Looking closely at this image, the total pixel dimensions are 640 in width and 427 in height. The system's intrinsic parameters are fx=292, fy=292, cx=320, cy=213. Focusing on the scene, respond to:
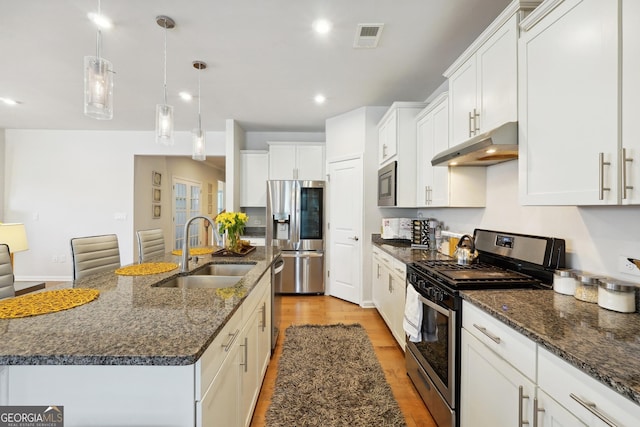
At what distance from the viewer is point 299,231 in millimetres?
4398

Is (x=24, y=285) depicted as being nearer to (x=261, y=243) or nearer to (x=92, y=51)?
(x=92, y=51)

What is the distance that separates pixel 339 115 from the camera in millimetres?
4227

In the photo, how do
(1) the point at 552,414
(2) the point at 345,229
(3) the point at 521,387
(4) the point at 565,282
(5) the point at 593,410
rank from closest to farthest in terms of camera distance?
(5) the point at 593,410 < (1) the point at 552,414 < (3) the point at 521,387 < (4) the point at 565,282 < (2) the point at 345,229

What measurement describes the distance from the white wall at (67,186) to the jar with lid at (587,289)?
5.05 meters

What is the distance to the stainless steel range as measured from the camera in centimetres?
153

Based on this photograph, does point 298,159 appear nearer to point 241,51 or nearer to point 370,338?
point 241,51

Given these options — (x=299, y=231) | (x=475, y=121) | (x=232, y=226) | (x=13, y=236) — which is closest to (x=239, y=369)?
(x=232, y=226)

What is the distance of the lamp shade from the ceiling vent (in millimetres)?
3447

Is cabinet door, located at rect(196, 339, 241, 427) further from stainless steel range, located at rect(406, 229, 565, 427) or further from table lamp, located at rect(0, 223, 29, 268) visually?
table lamp, located at rect(0, 223, 29, 268)

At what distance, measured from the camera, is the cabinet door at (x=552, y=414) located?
87cm

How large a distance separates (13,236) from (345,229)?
346cm

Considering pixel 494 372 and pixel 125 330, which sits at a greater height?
pixel 125 330

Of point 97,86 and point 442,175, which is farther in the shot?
point 442,175

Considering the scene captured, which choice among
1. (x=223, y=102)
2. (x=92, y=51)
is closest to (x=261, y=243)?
(x=223, y=102)
